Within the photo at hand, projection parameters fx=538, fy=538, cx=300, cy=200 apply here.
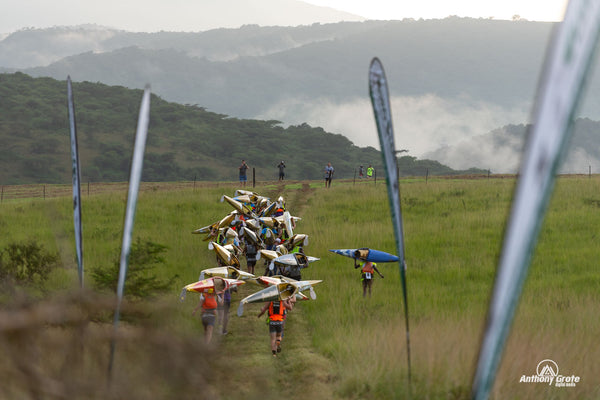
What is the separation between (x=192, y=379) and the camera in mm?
1995

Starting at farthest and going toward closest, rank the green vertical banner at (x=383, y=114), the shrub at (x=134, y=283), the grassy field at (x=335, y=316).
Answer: the shrub at (x=134, y=283) < the green vertical banner at (x=383, y=114) < the grassy field at (x=335, y=316)

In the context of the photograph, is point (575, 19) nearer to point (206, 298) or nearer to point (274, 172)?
point (206, 298)

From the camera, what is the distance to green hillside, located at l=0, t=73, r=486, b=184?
90438 millimetres

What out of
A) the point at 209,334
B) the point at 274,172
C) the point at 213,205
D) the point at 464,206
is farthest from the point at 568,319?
the point at 274,172

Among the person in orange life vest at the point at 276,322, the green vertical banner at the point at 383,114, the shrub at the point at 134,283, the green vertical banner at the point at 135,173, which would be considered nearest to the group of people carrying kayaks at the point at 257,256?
the person in orange life vest at the point at 276,322

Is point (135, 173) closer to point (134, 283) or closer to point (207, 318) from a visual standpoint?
point (207, 318)

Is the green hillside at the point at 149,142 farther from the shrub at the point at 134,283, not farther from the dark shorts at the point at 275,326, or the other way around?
the dark shorts at the point at 275,326

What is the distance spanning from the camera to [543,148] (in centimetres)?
180

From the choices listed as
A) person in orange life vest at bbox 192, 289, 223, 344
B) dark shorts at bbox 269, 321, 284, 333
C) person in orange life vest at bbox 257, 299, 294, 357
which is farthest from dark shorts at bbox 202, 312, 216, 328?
dark shorts at bbox 269, 321, 284, 333

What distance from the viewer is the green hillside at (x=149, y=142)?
9044 centimetres

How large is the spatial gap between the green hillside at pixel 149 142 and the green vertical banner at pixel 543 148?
3417 inches

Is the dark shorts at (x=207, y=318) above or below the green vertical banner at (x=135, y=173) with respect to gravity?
below

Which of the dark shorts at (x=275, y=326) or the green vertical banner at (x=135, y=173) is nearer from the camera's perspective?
the green vertical banner at (x=135, y=173)

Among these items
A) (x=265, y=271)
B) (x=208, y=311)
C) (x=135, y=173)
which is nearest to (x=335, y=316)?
(x=208, y=311)
